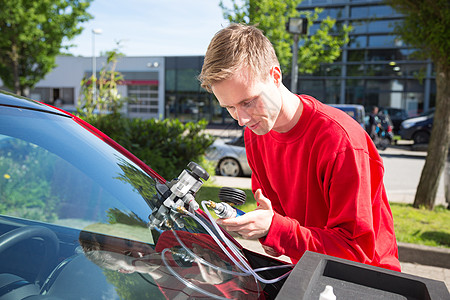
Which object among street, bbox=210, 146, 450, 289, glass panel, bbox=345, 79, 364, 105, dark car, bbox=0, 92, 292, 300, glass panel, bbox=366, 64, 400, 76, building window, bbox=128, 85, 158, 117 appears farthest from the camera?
building window, bbox=128, 85, 158, 117

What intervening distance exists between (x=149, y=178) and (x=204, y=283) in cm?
64

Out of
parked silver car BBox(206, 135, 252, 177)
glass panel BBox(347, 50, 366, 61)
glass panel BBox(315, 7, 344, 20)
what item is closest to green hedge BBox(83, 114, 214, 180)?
parked silver car BBox(206, 135, 252, 177)

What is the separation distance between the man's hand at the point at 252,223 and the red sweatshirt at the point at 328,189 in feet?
0.10

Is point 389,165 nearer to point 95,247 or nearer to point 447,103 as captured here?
point 447,103

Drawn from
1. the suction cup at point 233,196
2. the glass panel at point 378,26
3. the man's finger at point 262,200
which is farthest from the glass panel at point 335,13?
the suction cup at point 233,196

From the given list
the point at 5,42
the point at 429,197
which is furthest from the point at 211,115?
the point at 429,197

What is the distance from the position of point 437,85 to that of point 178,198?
20.3 feet

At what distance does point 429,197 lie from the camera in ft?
21.3

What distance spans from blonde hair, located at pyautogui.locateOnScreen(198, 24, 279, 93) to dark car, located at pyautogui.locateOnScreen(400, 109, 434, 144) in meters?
18.0

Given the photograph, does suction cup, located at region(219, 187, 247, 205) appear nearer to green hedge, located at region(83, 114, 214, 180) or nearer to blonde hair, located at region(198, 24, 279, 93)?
blonde hair, located at region(198, 24, 279, 93)

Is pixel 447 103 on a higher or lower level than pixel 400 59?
lower

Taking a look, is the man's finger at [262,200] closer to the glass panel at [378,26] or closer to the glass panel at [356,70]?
the glass panel at [356,70]

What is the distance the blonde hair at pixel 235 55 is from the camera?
1.49 meters

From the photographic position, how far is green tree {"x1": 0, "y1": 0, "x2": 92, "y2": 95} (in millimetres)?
21188
